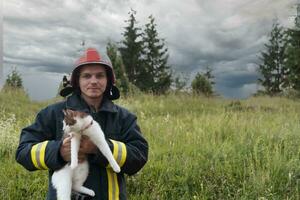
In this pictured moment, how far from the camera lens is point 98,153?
2529 mm

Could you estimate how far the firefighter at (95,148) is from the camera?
2.58 m

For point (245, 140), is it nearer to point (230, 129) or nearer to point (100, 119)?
point (230, 129)

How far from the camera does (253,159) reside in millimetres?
4824

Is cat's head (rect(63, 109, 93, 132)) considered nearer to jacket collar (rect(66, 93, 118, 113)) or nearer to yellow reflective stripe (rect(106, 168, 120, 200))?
jacket collar (rect(66, 93, 118, 113))

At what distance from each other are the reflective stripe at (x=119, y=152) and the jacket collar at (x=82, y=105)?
0.26m

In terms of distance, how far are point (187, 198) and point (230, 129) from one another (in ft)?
7.76

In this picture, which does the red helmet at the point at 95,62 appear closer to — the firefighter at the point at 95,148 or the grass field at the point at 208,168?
the firefighter at the point at 95,148

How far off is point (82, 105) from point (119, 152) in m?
0.44

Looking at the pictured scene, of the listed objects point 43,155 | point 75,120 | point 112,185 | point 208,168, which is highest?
point 75,120

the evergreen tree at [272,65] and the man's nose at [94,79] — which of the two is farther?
the evergreen tree at [272,65]

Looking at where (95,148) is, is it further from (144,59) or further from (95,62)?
(144,59)

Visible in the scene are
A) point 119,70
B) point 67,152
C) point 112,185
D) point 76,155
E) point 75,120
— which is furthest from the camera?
point 119,70

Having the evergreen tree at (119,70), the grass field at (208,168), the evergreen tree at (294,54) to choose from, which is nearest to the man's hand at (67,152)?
the grass field at (208,168)

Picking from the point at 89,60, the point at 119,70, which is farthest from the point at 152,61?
the point at 89,60
